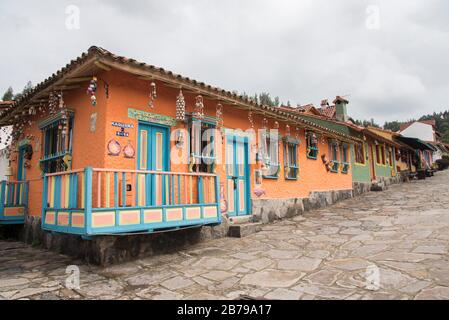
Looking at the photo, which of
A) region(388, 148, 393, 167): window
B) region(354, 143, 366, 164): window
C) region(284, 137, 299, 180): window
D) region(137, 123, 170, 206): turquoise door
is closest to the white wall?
region(388, 148, 393, 167): window

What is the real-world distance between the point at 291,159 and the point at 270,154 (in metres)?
1.30

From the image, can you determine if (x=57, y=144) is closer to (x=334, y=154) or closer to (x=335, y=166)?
(x=335, y=166)

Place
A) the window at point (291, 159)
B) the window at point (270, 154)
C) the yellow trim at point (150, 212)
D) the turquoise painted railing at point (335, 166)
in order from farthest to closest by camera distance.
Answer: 1. the turquoise painted railing at point (335, 166)
2. the window at point (291, 159)
3. the window at point (270, 154)
4. the yellow trim at point (150, 212)

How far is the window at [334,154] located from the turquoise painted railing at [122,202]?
26.3 feet

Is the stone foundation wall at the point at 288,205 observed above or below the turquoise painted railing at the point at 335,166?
below

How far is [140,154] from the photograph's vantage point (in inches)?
229

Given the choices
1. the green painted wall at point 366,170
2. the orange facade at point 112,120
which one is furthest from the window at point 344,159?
the orange facade at point 112,120

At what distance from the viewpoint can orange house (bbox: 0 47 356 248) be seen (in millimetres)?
4867

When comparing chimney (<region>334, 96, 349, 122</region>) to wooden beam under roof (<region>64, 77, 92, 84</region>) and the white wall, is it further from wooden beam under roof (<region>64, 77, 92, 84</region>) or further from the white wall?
the white wall

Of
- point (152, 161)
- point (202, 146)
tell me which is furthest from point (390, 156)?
point (152, 161)

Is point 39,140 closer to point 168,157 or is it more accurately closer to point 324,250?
point 168,157

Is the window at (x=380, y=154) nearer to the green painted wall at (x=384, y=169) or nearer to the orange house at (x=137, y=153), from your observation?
the green painted wall at (x=384, y=169)

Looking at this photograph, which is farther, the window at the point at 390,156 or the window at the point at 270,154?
the window at the point at 390,156

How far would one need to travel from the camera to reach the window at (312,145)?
10977mm
